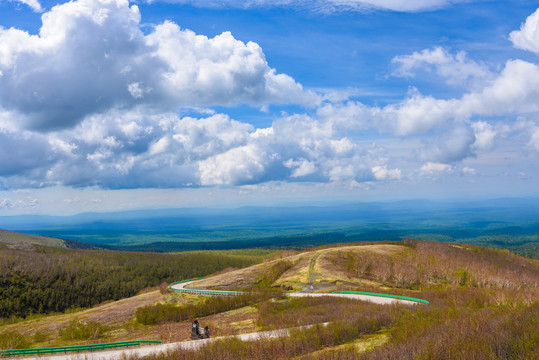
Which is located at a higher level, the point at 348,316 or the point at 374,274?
the point at 348,316

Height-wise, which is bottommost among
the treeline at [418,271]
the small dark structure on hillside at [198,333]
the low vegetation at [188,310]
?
the treeline at [418,271]

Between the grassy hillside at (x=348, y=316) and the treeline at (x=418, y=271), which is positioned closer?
the grassy hillside at (x=348, y=316)

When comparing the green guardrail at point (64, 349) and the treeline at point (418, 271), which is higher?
the green guardrail at point (64, 349)

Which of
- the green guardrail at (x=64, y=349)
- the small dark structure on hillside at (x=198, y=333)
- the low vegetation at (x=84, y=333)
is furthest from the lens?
the low vegetation at (x=84, y=333)

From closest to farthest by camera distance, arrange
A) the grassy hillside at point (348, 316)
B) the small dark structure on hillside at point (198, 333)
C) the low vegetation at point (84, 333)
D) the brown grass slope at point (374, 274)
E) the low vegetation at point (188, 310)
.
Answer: the grassy hillside at point (348, 316) → the small dark structure on hillside at point (198, 333) → the low vegetation at point (84, 333) → the low vegetation at point (188, 310) → the brown grass slope at point (374, 274)

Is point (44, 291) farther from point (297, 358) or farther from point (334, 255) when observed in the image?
point (297, 358)

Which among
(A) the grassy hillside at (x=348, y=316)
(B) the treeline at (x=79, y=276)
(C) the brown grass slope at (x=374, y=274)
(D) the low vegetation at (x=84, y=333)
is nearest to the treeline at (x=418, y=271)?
(C) the brown grass slope at (x=374, y=274)

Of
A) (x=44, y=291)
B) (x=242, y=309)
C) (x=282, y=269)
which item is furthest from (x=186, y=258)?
(x=242, y=309)

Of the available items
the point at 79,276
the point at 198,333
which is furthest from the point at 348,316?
the point at 79,276

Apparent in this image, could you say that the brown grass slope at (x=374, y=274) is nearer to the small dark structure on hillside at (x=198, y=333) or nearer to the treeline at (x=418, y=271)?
the treeline at (x=418, y=271)

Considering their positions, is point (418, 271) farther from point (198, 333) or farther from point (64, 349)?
point (64, 349)
